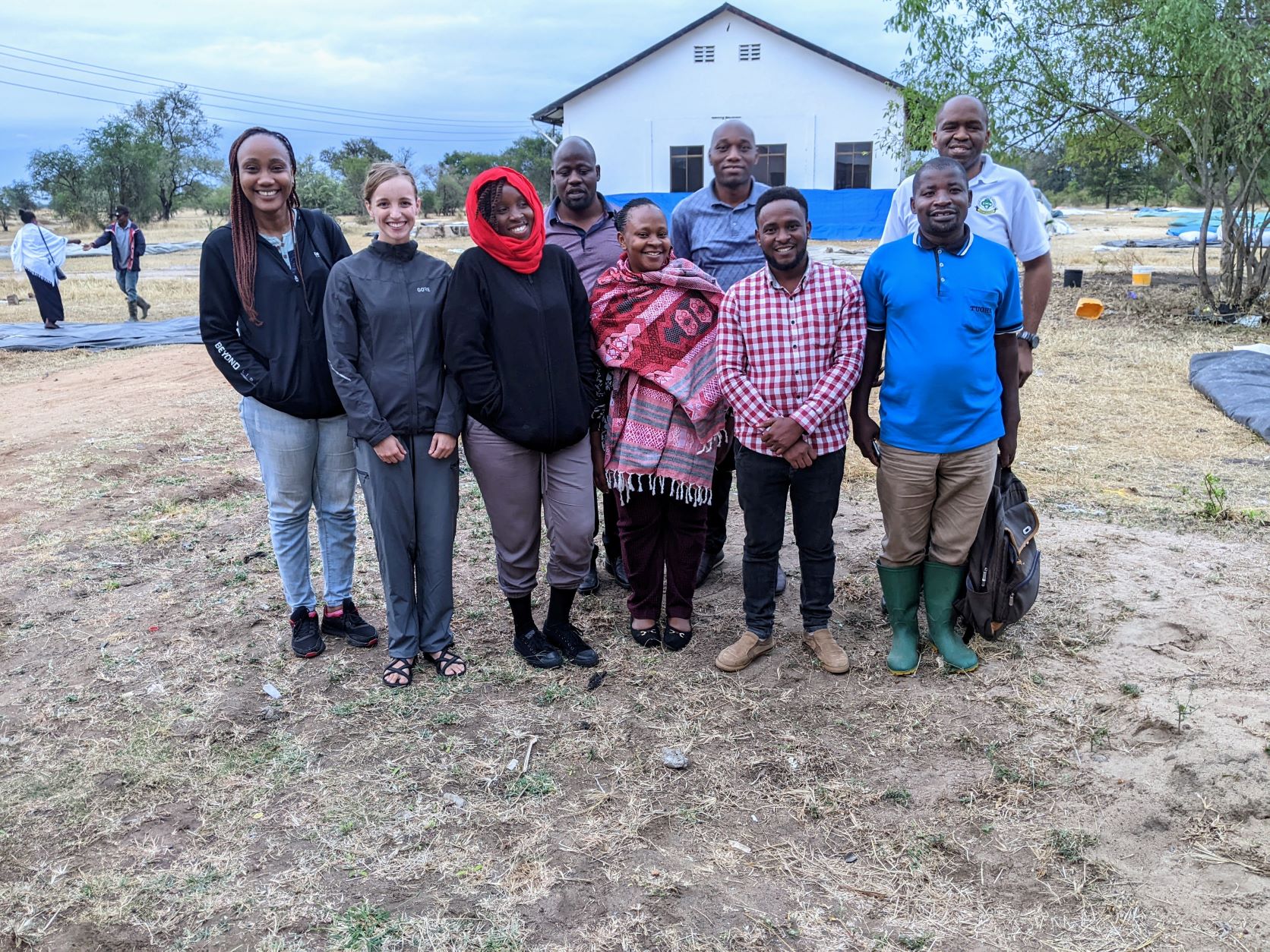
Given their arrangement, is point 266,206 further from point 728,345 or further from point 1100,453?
point 1100,453

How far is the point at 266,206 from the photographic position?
339 cm

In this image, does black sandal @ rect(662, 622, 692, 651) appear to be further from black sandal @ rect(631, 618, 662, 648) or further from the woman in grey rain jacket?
the woman in grey rain jacket

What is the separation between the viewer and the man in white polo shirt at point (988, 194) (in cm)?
358

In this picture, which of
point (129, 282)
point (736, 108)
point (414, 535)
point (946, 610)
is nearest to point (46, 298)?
point (129, 282)

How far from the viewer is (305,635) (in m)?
3.89

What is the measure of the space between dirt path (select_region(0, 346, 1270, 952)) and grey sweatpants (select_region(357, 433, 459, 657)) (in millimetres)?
204

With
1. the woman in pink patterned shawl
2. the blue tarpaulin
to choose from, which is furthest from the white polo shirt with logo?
the blue tarpaulin

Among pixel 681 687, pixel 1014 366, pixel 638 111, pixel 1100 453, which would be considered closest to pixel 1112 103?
pixel 1100 453

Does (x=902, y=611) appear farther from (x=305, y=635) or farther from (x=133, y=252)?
(x=133, y=252)

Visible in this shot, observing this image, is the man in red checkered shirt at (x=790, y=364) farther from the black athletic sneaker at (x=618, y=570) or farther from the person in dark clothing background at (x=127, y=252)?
the person in dark clothing background at (x=127, y=252)

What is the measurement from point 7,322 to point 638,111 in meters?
18.6

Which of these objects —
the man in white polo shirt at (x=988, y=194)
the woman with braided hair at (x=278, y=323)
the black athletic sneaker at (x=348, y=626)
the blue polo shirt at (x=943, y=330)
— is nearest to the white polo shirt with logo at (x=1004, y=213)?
the man in white polo shirt at (x=988, y=194)

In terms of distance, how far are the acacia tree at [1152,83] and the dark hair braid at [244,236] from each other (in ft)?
33.6

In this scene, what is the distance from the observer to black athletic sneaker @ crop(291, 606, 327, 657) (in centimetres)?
386
